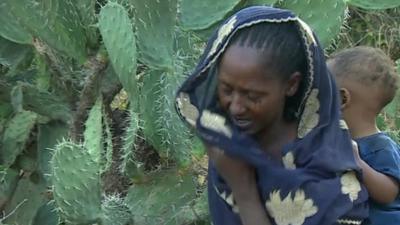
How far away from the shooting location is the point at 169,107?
289cm

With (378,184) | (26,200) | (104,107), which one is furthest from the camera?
(26,200)

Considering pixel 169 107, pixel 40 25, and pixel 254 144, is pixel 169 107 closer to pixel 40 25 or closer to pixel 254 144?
pixel 40 25

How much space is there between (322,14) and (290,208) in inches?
57.1

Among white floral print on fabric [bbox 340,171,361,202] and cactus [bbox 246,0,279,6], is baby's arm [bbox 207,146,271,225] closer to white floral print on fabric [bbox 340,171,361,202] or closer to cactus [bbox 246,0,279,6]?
white floral print on fabric [bbox 340,171,361,202]

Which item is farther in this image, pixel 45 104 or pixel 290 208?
pixel 45 104

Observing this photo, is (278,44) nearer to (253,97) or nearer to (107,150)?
(253,97)

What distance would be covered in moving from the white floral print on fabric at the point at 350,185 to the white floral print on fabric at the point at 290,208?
8cm

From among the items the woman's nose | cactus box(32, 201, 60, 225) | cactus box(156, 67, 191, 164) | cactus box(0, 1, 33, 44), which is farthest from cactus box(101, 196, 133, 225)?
the woman's nose

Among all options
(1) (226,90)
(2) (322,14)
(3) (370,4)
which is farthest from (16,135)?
(1) (226,90)

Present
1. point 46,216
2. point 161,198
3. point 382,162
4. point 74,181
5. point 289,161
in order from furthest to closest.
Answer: point 46,216 → point 161,198 → point 74,181 → point 382,162 → point 289,161

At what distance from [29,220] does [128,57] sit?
3.39 feet

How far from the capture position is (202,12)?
300cm

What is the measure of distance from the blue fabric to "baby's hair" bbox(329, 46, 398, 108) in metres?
0.12

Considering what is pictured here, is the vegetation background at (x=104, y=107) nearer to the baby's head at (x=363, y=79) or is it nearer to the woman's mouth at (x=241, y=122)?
the baby's head at (x=363, y=79)
